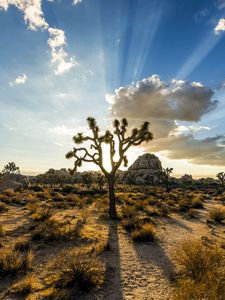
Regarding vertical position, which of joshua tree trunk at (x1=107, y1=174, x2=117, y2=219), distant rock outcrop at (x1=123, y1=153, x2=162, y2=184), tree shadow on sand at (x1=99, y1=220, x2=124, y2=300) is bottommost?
tree shadow on sand at (x1=99, y1=220, x2=124, y2=300)

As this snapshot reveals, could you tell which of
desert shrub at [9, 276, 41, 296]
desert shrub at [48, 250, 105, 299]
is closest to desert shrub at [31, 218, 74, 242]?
desert shrub at [48, 250, 105, 299]

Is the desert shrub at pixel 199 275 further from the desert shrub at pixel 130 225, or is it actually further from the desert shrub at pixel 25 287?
the desert shrub at pixel 130 225

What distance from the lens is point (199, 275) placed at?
18.5ft

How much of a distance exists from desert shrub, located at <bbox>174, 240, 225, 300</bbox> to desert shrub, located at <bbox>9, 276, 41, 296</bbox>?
3067mm

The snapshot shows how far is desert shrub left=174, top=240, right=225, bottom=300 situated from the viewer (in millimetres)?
4409

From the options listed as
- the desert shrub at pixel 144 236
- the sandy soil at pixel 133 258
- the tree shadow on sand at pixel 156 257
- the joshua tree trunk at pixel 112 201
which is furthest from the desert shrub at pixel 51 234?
the joshua tree trunk at pixel 112 201

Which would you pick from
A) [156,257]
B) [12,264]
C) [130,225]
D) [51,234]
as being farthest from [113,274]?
[130,225]

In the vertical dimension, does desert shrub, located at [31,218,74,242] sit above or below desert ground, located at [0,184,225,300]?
above

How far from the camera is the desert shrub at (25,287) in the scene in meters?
5.27

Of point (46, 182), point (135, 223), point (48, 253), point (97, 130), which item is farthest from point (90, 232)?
point (46, 182)

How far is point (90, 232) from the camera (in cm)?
1126

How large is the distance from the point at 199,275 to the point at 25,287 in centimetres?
386

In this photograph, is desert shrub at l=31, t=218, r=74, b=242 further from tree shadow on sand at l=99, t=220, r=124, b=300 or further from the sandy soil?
tree shadow on sand at l=99, t=220, r=124, b=300

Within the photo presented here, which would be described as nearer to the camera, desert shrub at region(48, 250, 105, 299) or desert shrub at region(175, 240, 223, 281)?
desert shrub at region(48, 250, 105, 299)
